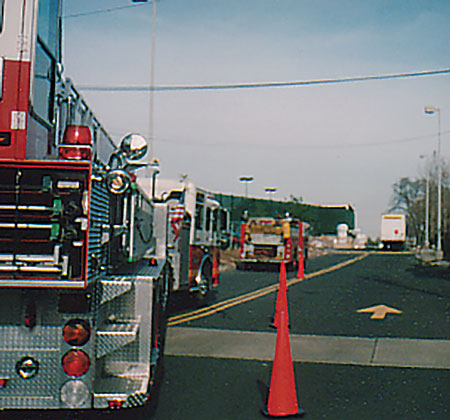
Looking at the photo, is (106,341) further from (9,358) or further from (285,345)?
(285,345)

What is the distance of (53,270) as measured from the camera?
14.7 ft

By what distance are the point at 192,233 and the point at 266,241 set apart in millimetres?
15855

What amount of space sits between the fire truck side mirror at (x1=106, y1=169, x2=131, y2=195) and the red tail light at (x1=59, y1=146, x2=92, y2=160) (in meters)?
0.55

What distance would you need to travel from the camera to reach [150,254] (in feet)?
31.8

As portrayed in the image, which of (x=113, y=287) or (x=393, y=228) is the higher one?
(x=393, y=228)

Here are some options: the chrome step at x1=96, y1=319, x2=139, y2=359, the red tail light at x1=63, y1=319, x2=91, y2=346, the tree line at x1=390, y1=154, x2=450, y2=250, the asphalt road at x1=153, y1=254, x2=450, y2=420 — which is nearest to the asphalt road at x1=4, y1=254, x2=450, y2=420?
the asphalt road at x1=153, y1=254, x2=450, y2=420

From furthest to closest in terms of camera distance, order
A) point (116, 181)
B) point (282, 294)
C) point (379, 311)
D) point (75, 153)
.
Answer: point (379, 311), point (282, 294), point (116, 181), point (75, 153)

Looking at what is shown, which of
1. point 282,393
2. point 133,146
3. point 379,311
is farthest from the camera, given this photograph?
point 379,311

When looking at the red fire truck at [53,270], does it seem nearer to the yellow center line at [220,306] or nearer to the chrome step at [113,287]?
the chrome step at [113,287]

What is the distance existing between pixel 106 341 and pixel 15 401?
0.78m

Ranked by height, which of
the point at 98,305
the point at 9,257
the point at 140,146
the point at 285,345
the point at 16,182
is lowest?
the point at 285,345

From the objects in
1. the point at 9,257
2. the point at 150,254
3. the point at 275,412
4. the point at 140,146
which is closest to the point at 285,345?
the point at 275,412

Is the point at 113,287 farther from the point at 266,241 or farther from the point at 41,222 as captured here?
the point at 266,241

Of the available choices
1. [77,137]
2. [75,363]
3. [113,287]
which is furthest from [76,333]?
[77,137]
